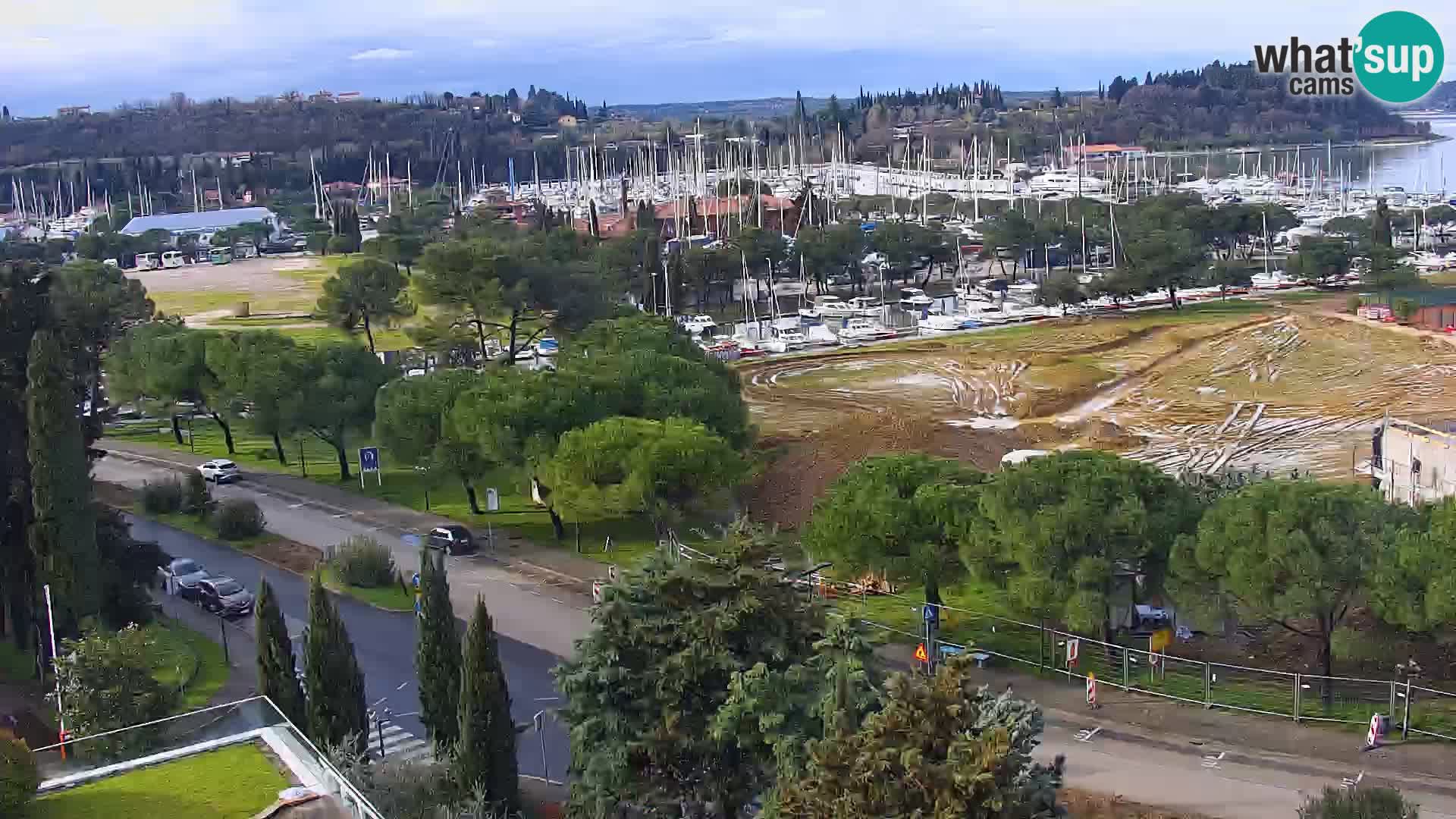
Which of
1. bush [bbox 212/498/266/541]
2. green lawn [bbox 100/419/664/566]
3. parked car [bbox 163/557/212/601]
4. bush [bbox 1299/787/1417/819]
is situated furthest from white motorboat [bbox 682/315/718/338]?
bush [bbox 1299/787/1417/819]

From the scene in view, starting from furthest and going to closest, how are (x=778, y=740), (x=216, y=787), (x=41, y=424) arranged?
(x=41, y=424) < (x=778, y=740) < (x=216, y=787)

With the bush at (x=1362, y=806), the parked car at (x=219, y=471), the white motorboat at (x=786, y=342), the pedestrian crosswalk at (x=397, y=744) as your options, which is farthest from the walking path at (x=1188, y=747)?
the white motorboat at (x=786, y=342)

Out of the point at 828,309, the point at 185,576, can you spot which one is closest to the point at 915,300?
the point at 828,309

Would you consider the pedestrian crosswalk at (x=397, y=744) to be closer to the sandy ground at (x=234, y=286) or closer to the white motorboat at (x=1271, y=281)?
the sandy ground at (x=234, y=286)

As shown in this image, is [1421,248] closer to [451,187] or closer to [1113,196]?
[1113,196]

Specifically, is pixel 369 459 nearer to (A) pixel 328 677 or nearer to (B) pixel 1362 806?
(A) pixel 328 677

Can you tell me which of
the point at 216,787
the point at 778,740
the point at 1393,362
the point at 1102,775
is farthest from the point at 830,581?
the point at 1393,362

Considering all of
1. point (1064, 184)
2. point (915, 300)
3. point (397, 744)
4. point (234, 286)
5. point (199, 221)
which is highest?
point (1064, 184)
